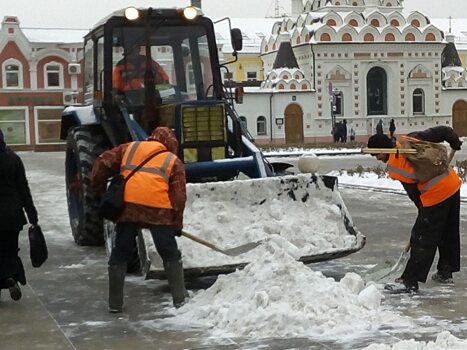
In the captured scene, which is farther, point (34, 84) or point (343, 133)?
point (34, 84)

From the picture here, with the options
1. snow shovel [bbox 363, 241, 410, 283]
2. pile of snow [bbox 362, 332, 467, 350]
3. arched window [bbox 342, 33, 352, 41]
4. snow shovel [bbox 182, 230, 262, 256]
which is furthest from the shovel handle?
arched window [bbox 342, 33, 352, 41]

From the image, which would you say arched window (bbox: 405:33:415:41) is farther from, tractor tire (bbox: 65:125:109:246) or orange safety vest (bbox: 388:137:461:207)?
orange safety vest (bbox: 388:137:461:207)

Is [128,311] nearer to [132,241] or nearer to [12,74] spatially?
[132,241]

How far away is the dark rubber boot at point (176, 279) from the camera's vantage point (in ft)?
21.8

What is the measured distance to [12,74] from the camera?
163ft

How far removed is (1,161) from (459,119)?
47.5 metres

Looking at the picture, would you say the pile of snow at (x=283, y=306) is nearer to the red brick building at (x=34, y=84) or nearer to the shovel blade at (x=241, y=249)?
the shovel blade at (x=241, y=249)

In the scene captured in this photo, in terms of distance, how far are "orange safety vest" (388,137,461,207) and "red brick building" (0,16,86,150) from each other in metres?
43.6

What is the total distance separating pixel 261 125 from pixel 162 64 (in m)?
38.6

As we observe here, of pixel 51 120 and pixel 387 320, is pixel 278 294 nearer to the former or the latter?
pixel 387 320

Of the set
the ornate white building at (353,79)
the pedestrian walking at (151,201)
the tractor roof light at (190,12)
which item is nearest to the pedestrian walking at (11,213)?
the pedestrian walking at (151,201)

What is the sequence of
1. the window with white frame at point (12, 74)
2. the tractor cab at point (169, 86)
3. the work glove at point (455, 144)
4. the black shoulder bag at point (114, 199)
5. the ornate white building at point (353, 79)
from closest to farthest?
the black shoulder bag at point (114, 199) < the work glove at point (455, 144) < the tractor cab at point (169, 86) < the ornate white building at point (353, 79) < the window with white frame at point (12, 74)

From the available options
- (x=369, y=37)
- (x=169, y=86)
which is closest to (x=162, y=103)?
(x=169, y=86)

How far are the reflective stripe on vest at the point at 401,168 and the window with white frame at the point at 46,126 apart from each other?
144ft
